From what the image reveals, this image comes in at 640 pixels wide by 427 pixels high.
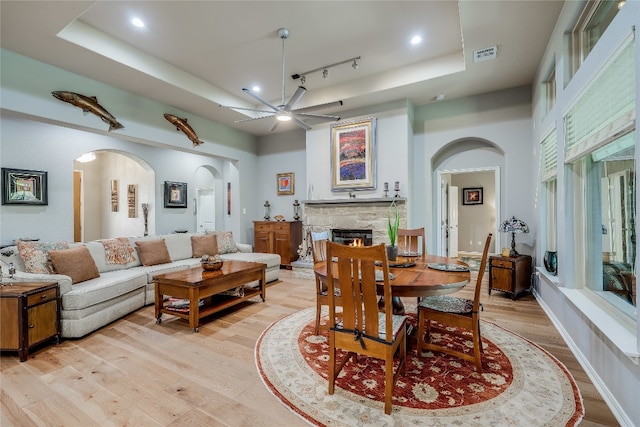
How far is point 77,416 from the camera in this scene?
69.6 inches

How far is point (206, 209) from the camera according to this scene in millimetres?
8469

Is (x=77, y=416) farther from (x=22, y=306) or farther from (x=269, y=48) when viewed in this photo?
(x=269, y=48)

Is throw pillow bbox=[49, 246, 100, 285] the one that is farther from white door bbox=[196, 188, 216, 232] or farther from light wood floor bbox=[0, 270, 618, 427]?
white door bbox=[196, 188, 216, 232]

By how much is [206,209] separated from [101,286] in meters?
5.58

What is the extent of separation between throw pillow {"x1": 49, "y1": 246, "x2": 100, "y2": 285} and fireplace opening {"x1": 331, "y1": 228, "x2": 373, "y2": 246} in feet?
12.2

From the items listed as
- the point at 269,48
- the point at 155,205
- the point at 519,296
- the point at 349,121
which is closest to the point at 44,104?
the point at 269,48

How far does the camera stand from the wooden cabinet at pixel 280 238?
6.09 metres

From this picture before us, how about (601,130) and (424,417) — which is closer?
(424,417)

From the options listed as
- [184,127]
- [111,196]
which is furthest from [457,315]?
[111,196]

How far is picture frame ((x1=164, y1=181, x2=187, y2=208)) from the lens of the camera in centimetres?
706

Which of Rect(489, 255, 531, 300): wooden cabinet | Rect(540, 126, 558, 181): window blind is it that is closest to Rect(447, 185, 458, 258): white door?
Rect(489, 255, 531, 300): wooden cabinet

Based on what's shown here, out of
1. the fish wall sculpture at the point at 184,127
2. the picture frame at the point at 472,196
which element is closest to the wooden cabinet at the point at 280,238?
the fish wall sculpture at the point at 184,127

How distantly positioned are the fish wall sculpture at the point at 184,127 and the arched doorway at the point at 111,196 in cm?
203

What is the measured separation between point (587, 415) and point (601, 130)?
179 centimetres
